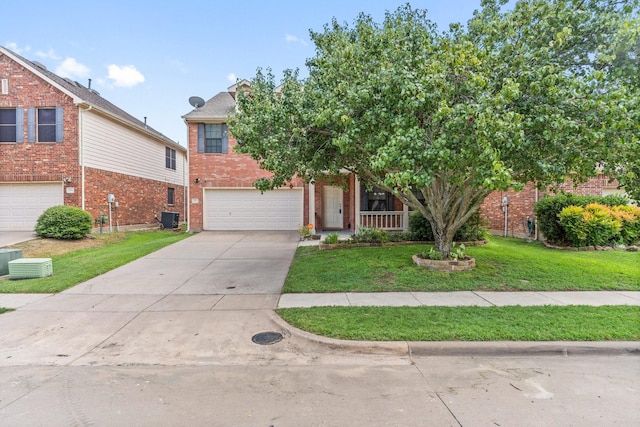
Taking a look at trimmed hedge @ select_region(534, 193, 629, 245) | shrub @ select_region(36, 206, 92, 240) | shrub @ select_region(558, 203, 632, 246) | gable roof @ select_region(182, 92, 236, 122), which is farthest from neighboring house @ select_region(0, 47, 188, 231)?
shrub @ select_region(558, 203, 632, 246)

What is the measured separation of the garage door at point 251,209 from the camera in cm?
1572

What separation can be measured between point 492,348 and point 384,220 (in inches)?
373

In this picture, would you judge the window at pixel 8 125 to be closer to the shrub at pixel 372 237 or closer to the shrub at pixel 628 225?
the shrub at pixel 372 237

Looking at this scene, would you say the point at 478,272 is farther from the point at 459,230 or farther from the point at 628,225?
the point at 628,225

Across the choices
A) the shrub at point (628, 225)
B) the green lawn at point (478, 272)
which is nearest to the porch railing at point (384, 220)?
the green lawn at point (478, 272)

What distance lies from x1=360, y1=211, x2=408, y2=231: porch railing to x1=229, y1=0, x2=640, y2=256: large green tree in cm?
628

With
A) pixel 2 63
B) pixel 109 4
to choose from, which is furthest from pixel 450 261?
pixel 2 63

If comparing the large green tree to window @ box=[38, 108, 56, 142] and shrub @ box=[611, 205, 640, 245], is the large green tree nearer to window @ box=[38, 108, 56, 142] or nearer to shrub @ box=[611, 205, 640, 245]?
shrub @ box=[611, 205, 640, 245]

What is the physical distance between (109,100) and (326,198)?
15.2 m

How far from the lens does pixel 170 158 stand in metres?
22.0

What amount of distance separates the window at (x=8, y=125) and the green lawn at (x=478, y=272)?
46.0 ft

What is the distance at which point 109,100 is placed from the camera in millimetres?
20156

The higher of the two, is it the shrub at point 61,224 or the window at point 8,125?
the window at point 8,125

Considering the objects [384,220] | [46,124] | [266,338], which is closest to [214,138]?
[46,124]
